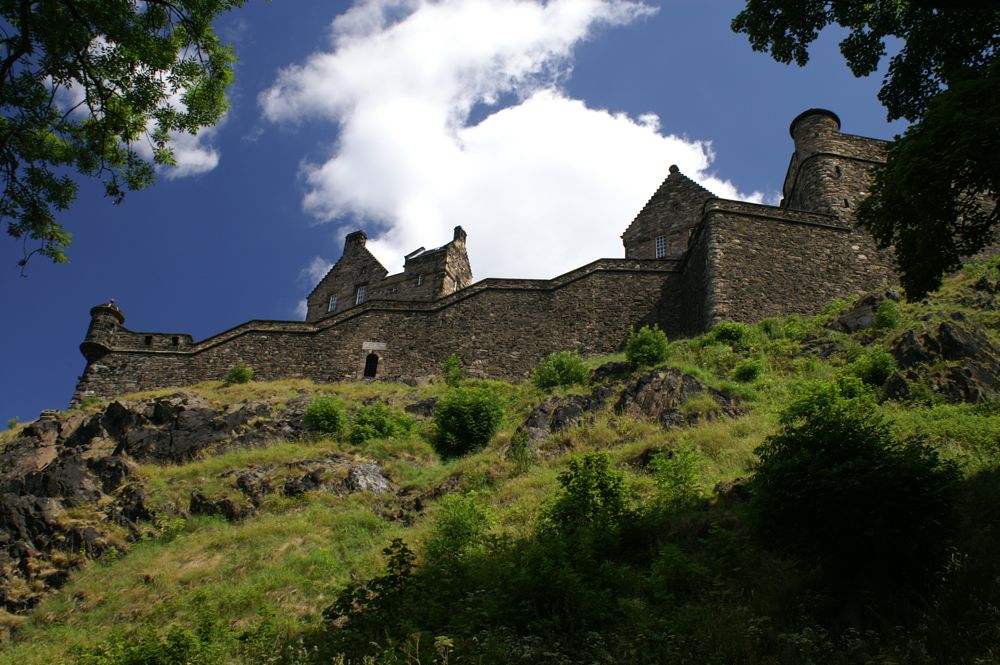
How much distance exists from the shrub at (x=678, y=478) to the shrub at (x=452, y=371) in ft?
43.3

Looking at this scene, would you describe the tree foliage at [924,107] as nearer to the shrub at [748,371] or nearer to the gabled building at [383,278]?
the shrub at [748,371]

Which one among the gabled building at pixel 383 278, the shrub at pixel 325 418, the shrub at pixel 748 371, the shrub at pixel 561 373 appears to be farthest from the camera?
the gabled building at pixel 383 278

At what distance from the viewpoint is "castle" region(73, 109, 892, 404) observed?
26.8 metres

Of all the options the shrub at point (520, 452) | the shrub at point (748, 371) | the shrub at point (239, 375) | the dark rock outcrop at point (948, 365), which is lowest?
the shrub at point (520, 452)

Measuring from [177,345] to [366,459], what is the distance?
46.1 ft

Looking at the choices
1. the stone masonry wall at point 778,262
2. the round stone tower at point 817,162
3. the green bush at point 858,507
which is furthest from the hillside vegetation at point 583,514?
the round stone tower at point 817,162

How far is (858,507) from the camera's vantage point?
25.6ft

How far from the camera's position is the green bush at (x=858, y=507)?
7664mm

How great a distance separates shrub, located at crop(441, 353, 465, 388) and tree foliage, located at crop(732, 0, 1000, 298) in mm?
16667

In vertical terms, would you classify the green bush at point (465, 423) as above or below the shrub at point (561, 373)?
below

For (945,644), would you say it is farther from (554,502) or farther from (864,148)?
(864,148)

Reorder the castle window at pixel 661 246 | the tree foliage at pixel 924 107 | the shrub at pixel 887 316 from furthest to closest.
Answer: the castle window at pixel 661 246, the shrub at pixel 887 316, the tree foliage at pixel 924 107

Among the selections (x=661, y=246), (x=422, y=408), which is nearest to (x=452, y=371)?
(x=422, y=408)

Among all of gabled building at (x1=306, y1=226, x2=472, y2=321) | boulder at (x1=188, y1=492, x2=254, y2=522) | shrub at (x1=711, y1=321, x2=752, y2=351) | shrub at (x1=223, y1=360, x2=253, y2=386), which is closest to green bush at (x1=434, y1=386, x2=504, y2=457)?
boulder at (x1=188, y1=492, x2=254, y2=522)
